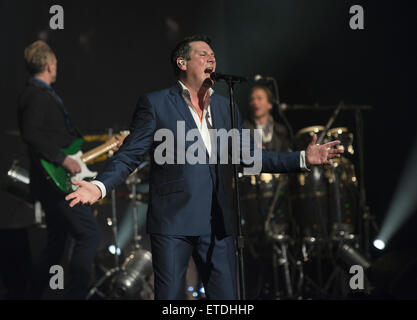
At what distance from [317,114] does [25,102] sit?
3.67 metres

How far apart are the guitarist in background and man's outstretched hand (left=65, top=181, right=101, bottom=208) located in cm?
221

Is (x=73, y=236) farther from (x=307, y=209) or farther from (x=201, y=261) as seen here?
(x=307, y=209)

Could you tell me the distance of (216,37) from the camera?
739 centimetres

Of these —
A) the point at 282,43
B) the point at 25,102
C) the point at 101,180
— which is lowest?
the point at 101,180

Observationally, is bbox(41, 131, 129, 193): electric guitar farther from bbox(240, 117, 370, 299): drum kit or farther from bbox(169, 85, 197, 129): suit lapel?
bbox(169, 85, 197, 129): suit lapel

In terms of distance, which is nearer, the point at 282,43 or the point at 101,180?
the point at 101,180

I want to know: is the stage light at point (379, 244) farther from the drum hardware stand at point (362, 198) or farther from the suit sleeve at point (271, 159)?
the suit sleeve at point (271, 159)

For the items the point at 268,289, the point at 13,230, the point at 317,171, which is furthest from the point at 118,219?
the point at 317,171

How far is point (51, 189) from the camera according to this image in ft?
16.7

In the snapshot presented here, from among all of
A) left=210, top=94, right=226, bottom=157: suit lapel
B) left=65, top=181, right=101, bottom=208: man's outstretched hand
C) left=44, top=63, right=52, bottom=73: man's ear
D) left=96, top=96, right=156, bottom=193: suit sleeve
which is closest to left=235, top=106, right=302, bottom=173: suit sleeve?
left=210, top=94, right=226, bottom=157: suit lapel
